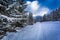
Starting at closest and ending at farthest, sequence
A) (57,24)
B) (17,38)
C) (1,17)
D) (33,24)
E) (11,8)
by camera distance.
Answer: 1. (1,17)
2. (17,38)
3. (11,8)
4. (57,24)
5. (33,24)

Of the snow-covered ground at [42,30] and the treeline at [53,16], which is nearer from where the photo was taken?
the snow-covered ground at [42,30]

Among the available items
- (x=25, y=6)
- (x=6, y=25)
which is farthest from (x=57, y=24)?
(x=6, y=25)

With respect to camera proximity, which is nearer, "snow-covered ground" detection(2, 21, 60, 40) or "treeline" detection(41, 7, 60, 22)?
"snow-covered ground" detection(2, 21, 60, 40)

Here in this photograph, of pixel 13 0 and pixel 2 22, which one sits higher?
pixel 13 0

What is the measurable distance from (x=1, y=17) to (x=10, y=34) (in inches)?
37.5

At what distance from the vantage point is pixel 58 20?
4.57 m

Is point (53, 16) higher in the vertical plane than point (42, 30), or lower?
higher

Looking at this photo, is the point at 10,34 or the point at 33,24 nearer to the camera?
the point at 10,34

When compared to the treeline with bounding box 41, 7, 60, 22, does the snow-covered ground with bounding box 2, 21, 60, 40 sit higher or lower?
lower

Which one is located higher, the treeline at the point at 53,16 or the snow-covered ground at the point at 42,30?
the treeline at the point at 53,16

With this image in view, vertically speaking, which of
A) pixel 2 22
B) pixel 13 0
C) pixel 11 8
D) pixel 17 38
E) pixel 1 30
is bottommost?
pixel 17 38

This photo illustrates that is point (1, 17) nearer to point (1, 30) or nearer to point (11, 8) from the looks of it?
point (1, 30)

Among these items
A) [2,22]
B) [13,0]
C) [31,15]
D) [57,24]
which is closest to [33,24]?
[31,15]

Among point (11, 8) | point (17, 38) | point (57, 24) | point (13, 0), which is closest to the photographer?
point (17, 38)
